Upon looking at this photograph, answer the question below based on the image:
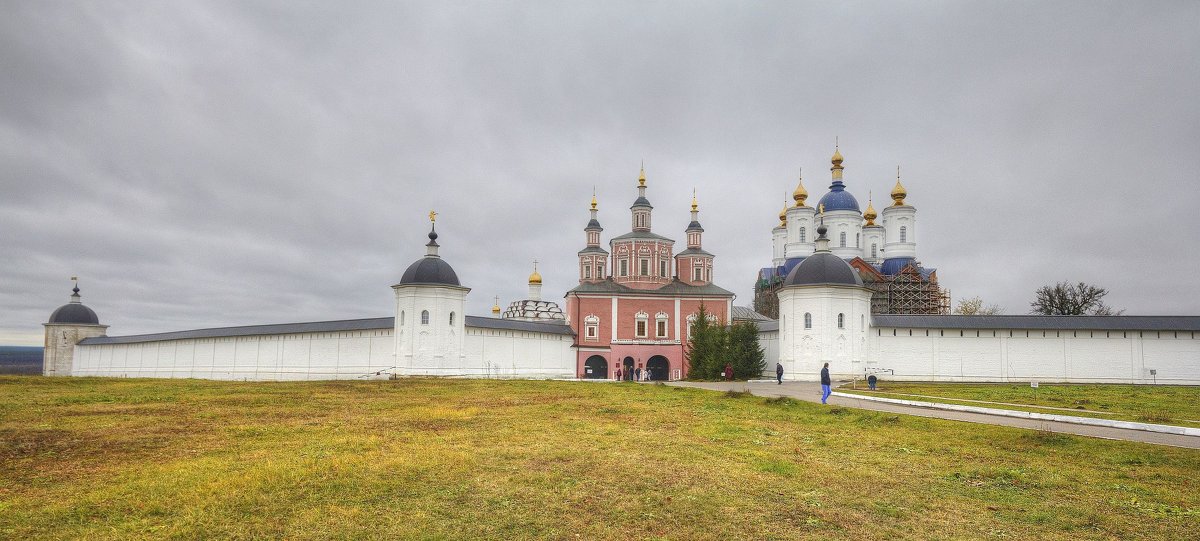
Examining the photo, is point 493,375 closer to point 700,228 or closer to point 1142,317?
point 700,228

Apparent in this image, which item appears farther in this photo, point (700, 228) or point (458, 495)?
point (700, 228)

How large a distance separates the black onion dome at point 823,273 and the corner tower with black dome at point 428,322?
16290 mm

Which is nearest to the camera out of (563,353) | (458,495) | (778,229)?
(458,495)

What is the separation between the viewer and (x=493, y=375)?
3819 centimetres

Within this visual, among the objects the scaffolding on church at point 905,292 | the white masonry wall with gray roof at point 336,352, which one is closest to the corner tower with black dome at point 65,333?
the white masonry wall with gray roof at point 336,352

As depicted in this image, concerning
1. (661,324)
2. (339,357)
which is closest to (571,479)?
(339,357)

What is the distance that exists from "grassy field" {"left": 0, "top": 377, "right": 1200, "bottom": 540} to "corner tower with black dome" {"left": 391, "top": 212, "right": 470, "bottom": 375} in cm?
1997

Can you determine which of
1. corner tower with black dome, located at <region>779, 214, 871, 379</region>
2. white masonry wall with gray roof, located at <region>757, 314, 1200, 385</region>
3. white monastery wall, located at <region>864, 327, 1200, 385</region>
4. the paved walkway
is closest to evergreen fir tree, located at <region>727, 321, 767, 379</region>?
corner tower with black dome, located at <region>779, 214, 871, 379</region>

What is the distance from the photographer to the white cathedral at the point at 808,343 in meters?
31.9

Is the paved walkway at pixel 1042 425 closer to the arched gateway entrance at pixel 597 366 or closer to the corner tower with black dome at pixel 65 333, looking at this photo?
the arched gateway entrance at pixel 597 366

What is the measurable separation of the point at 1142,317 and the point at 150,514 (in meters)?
38.4

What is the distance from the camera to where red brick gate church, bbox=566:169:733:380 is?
4612 centimetres

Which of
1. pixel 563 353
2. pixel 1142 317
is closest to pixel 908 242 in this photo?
pixel 1142 317

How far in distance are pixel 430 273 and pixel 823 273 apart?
18.7 m
